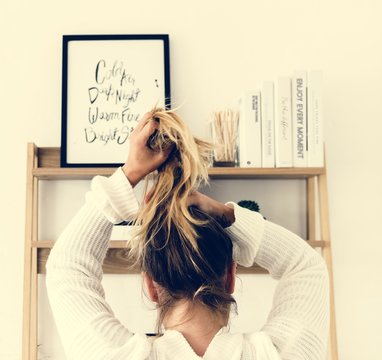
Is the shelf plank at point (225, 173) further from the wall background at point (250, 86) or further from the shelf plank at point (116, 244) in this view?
the shelf plank at point (116, 244)

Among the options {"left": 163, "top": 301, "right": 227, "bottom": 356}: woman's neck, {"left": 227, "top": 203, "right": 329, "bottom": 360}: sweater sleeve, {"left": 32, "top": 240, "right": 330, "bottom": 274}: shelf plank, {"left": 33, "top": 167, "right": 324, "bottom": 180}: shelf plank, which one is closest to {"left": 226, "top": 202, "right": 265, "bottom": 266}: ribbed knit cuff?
{"left": 227, "top": 203, "right": 329, "bottom": 360}: sweater sleeve

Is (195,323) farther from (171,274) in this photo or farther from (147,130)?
(147,130)

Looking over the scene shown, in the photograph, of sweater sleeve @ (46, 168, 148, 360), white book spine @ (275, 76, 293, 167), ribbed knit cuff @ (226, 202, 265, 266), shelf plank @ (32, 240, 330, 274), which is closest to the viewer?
sweater sleeve @ (46, 168, 148, 360)

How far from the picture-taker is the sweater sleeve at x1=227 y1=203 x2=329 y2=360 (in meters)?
0.92

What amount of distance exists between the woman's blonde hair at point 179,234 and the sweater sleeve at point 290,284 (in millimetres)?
59

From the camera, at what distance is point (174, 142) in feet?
3.12

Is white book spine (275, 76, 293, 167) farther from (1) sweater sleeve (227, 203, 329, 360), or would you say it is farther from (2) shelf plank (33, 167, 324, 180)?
(1) sweater sleeve (227, 203, 329, 360)

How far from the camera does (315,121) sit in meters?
1.83

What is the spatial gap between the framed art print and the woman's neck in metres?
1.05

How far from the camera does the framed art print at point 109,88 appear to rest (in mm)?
1980

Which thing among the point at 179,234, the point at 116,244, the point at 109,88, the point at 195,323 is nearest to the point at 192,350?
the point at 195,323

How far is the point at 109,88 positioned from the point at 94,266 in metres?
1.14

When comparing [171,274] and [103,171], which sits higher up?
[103,171]

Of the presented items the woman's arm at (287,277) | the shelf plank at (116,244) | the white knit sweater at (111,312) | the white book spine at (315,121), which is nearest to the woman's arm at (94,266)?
the white knit sweater at (111,312)
